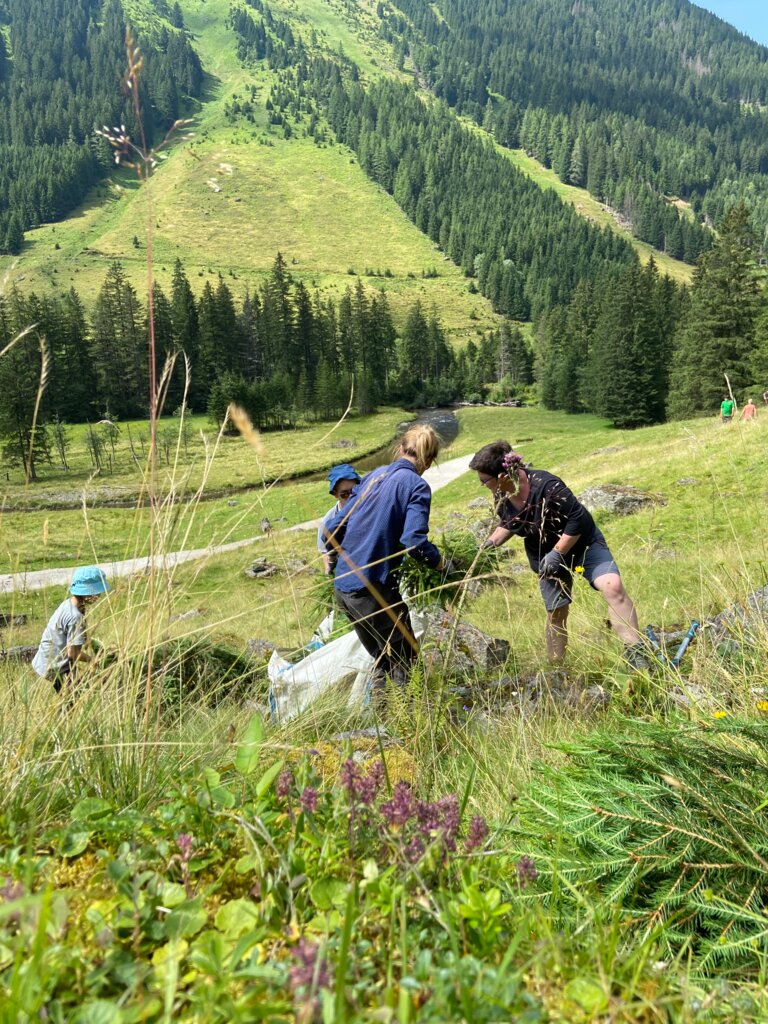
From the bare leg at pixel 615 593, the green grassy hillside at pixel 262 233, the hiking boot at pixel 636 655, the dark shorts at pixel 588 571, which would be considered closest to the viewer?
the hiking boot at pixel 636 655

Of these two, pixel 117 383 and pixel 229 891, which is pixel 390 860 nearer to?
pixel 229 891

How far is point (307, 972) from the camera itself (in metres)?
0.73

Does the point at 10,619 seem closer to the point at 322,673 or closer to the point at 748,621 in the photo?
the point at 322,673

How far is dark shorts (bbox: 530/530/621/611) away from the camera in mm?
4680

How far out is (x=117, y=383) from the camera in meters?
75.8

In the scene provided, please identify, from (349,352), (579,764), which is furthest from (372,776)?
(349,352)

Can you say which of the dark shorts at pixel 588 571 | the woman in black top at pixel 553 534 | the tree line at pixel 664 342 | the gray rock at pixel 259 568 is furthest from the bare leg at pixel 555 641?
the tree line at pixel 664 342

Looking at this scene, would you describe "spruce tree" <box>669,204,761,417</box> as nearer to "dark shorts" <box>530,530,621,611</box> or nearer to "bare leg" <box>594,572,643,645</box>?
"dark shorts" <box>530,530,621,611</box>

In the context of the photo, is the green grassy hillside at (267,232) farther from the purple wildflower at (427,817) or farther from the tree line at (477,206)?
the purple wildflower at (427,817)

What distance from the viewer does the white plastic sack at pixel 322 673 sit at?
342 centimetres

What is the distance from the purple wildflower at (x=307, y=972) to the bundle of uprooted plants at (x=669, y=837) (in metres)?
0.57

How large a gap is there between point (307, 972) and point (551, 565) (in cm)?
422

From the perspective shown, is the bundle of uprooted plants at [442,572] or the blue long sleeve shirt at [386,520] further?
the blue long sleeve shirt at [386,520]

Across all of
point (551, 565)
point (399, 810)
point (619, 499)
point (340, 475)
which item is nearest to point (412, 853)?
point (399, 810)
